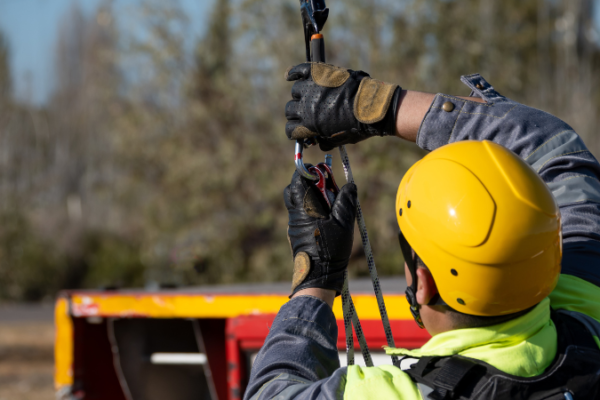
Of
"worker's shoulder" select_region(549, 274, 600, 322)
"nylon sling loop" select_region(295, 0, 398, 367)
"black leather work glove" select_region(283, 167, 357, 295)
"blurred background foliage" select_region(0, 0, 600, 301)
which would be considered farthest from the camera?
"blurred background foliage" select_region(0, 0, 600, 301)

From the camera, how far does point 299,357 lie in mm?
1312

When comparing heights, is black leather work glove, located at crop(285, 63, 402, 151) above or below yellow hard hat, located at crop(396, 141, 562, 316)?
above

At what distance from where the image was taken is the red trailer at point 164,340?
8.08 feet

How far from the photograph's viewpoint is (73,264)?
16250mm

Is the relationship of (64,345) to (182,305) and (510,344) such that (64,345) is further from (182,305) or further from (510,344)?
(510,344)

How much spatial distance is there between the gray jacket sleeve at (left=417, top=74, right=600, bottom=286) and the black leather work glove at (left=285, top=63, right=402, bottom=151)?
0.14 meters

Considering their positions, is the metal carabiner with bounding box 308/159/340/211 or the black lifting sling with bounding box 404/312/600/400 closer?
the black lifting sling with bounding box 404/312/600/400

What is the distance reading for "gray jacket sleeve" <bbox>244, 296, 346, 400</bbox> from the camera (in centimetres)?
122

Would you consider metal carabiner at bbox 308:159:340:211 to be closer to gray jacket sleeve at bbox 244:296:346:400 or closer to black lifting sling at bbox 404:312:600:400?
gray jacket sleeve at bbox 244:296:346:400

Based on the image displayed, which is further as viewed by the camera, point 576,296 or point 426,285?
point 576,296

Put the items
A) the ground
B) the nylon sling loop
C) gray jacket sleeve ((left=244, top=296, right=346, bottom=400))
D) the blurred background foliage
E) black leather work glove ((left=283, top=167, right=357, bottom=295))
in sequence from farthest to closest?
the blurred background foliage → the ground → the nylon sling loop → black leather work glove ((left=283, top=167, right=357, bottom=295)) → gray jacket sleeve ((left=244, top=296, right=346, bottom=400))

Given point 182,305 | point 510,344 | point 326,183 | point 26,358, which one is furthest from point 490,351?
point 26,358

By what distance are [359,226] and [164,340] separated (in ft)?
6.79

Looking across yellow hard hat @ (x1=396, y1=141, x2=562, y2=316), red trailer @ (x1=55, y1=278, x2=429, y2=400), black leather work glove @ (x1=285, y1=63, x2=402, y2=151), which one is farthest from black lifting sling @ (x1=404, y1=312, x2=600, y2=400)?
red trailer @ (x1=55, y1=278, x2=429, y2=400)
